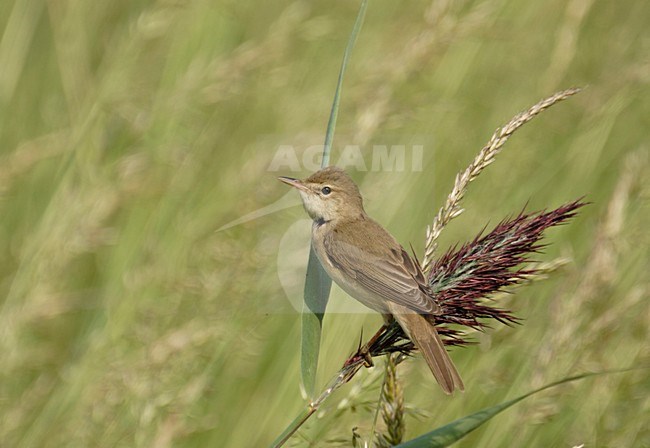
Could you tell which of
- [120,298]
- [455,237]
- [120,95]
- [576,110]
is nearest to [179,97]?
[120,95]

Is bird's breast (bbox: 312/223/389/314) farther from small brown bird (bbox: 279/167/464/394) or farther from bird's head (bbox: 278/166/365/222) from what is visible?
bird's head (bbox: 278/166/365/222)

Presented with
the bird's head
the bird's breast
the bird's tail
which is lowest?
the bird's tail

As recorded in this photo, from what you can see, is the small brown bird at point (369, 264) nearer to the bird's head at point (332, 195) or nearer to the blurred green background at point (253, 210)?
the bird's head at point (332, 195)

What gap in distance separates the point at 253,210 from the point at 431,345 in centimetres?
140

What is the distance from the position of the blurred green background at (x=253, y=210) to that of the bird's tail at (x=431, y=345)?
12 cm

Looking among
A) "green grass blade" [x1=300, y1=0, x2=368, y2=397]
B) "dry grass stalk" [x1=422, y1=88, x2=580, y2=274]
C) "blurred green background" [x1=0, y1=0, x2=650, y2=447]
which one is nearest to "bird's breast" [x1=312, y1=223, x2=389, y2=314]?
"blurred green background" [x1=0, y1=0, x2=650, y2=447]

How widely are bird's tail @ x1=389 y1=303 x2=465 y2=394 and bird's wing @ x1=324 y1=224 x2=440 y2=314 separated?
0.23 meters

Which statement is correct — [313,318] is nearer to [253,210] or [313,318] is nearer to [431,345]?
[431,345]

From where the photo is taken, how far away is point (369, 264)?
2863 mm

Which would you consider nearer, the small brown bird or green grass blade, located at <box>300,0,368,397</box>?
green grass blade, located at <box>300,0,368,397</box>

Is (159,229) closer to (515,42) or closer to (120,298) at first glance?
(120,298)

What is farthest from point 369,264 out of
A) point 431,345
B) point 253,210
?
point 253,210

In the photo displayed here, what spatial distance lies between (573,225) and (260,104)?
5.71 feet

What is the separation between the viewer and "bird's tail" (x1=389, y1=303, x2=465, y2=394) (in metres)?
2.19
